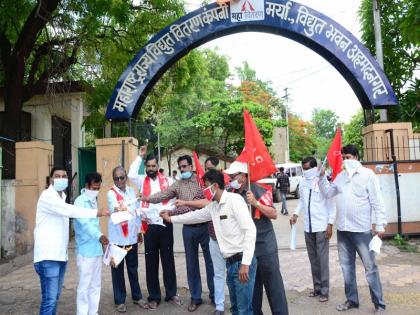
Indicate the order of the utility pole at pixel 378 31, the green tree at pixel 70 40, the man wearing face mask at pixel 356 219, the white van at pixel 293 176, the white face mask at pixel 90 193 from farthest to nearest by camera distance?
the white van at pixel 293 176
the utility pole at pixel 378 31
the green tree at pixel 70 40
the man wearing face mask at pixel 356 219
the white face mask at pixel 90 193

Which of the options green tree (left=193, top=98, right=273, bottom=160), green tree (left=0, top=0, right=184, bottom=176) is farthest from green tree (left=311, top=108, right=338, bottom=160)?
green tree (left=0, top=0, right=184, bottom=176)

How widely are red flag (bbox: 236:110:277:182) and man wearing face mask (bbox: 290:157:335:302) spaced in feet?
4.50

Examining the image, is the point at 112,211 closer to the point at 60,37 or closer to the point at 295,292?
the point at 295,292

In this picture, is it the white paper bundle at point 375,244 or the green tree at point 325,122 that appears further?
the green tree at point 325,122

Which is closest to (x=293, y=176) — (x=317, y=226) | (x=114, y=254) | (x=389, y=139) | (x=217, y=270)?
(x=389, y=139)

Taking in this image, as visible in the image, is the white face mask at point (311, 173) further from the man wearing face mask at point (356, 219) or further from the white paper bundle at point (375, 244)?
the white paper bundle at point (375, 244)

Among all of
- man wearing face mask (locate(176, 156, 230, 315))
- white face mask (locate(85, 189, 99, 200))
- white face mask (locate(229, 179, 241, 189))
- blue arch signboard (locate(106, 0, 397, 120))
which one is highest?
blue arch signboard (locate(106, 0, 397, 120))

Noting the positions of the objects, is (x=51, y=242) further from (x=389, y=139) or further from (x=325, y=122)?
(x=325, y=122)

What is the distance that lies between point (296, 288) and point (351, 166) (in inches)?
81.7

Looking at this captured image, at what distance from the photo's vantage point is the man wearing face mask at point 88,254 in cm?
484

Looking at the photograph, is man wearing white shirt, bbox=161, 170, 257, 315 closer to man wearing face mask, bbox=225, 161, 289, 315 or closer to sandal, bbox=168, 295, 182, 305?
man wearing face mask, bbox=225, 161, 289, 315

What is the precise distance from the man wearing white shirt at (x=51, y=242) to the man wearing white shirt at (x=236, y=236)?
1373 millimetres

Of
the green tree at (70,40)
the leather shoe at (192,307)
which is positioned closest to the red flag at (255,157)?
the leather shoe at (192,307)

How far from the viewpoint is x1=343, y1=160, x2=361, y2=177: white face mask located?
539 centimetres
